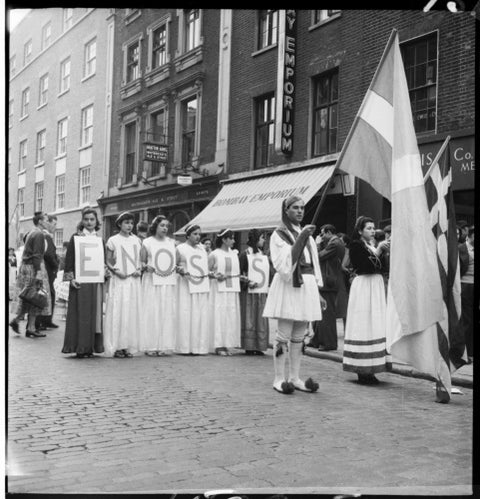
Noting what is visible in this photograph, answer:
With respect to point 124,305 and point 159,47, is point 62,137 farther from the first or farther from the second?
point 124,305

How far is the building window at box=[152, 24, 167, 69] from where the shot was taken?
4020 mm

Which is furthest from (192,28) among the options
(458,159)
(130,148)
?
(458,159)

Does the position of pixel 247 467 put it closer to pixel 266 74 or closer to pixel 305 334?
pixel 305 334

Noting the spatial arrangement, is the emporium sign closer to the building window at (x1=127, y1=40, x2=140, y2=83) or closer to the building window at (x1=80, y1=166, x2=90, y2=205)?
the building window at (x1=127, y1=40, x2=140, y2=83)

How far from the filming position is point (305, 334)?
5.24 metres

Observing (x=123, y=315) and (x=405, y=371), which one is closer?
(x=405, y=371)

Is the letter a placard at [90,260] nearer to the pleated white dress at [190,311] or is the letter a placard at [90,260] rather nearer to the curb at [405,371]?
the pleated white dress at [190,311]

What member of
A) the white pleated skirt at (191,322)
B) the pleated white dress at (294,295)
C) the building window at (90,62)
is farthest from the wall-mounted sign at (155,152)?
the white pleated skirt at (191,322)

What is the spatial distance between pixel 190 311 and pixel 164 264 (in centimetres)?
69

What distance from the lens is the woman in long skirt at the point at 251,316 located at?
23.7 feet

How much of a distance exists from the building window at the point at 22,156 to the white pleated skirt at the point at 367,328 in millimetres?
3215

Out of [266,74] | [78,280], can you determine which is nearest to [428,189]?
[266,74]

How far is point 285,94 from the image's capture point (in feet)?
14.0

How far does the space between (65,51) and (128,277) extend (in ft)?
11.2
